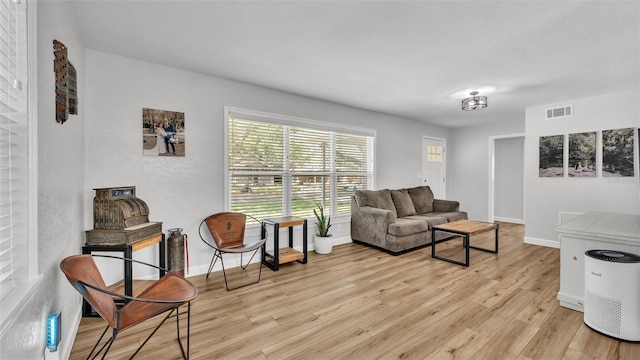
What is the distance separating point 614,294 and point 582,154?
3117 mm

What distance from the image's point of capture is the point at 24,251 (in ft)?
4.11

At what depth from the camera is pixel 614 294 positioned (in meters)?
2.02

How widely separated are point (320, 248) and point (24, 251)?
3.24m

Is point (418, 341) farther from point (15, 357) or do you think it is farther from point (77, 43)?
point (77, 43)

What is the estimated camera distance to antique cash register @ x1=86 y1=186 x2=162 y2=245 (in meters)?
2.25

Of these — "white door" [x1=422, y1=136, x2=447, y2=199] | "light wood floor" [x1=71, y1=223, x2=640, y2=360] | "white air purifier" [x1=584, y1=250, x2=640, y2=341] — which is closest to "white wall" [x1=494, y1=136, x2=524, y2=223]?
"white door" [x1=422, y1=136, x2=447, y2=199]

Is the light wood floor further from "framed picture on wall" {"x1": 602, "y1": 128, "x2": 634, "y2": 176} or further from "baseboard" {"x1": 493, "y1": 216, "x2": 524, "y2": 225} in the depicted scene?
"baseboard" {"x1": 493, "y1": 216, "x2": 524, "y2": 225}

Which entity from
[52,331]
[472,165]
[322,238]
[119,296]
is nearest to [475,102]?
[322,238]

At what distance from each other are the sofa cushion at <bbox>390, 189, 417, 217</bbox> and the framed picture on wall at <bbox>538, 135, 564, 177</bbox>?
214 centimetres

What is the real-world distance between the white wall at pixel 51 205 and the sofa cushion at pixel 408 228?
3.54 m

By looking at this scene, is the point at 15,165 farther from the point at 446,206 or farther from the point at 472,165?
the point at 472,165

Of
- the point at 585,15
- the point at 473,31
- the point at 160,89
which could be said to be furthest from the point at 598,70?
the point at 160,89

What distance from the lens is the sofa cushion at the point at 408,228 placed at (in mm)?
4023

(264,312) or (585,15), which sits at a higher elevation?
(585,15)
